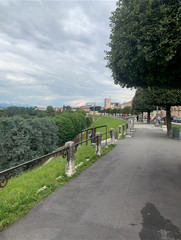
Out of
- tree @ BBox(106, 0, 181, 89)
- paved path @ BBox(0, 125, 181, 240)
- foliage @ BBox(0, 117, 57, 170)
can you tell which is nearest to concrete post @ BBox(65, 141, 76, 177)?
Answer: paved path @ BBox(0, 125, 181, 240)

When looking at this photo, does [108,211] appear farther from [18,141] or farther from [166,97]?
[18,141]

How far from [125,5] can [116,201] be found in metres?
6.84

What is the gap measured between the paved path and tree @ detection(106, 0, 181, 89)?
3.91 metres

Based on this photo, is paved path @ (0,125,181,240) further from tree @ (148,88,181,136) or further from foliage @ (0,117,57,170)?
foliage @ (0,117,57,170)

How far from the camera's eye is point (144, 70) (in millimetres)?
5648

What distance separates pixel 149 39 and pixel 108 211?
16.8 ft

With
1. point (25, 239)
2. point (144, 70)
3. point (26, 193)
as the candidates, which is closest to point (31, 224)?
point (25, 239)

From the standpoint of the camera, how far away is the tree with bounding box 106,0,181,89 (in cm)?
459

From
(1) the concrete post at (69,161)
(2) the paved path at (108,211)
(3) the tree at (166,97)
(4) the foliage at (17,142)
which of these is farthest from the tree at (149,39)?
(4) the foliage at (17,142)

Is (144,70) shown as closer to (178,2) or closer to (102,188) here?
(178,2)

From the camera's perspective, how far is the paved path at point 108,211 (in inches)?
115

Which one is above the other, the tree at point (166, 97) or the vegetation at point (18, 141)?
the tree at point (166, 97)

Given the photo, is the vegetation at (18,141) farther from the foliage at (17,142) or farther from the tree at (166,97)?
the tree at (166,97)

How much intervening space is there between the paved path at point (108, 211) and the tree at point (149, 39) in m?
3.91
